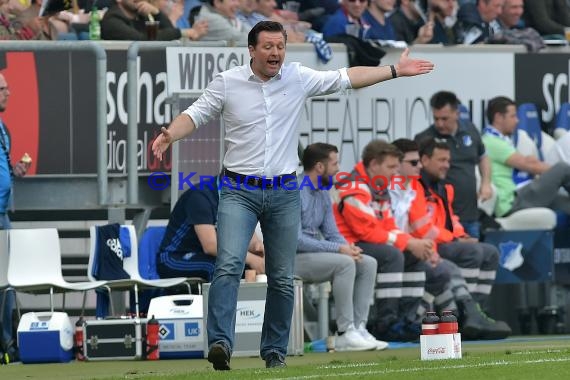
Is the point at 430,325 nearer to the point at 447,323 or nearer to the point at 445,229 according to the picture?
the point at 447,323

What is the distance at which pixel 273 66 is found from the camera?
1066 cm

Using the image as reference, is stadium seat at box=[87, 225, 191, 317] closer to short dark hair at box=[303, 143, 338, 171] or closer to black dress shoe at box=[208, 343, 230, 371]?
short dark hair at box=[303, 143, 338, 171]

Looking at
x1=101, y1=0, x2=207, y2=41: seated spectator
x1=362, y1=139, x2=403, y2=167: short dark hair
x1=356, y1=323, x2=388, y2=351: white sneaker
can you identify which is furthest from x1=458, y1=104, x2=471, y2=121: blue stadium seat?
x1=356, y1=323, x2=388, y2=351: white sneaker

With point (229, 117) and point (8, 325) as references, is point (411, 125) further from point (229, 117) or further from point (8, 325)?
point (229, 117)

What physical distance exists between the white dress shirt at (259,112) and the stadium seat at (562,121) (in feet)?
25.0

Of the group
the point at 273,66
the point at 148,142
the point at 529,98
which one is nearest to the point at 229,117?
the point at 273,66

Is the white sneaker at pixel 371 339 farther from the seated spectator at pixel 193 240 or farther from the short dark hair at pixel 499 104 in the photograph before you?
the short dark hair at pixel 499 104

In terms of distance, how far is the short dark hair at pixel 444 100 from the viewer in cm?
1673

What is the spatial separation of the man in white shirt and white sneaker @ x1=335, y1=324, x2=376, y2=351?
3403mm

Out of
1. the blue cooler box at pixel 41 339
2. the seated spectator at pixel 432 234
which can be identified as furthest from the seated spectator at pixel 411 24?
the blue cooler box at pixel 41 339

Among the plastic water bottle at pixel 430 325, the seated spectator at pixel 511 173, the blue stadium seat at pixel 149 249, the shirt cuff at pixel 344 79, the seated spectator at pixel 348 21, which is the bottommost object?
the plastic water bottle at pixel 430 325

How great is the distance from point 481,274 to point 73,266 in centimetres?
392

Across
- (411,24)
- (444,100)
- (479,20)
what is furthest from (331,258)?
(479,20)

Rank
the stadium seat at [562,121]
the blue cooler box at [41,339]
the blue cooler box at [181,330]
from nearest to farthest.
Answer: the blue cooler box at [41,339], the blue cooler box at [181,330], the stadium seat at [562,121]
